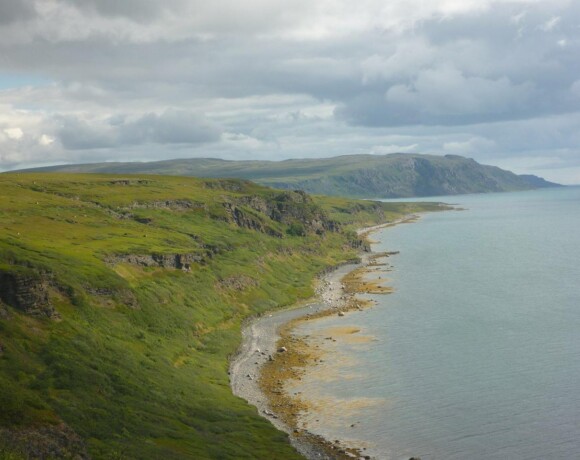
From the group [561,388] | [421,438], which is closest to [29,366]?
[421,438]

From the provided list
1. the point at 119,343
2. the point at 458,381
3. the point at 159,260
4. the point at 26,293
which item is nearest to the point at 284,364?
the point at 119,343

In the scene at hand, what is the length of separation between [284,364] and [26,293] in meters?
44.7

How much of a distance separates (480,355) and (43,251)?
81.3m

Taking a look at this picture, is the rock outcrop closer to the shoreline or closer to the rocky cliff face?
the shoreline

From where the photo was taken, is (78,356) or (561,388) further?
(561,388)

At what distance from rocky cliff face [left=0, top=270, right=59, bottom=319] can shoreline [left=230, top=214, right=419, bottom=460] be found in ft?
101

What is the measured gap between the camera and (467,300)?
163250 mm

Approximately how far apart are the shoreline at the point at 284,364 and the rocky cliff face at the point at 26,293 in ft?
101

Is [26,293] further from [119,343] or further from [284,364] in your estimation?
[284,364]

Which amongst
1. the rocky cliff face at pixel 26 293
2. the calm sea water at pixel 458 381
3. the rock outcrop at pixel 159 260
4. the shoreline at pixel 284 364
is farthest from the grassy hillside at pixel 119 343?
the calm sea water at pixel 458 381

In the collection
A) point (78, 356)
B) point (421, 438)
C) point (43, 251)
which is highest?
point (43, 251)

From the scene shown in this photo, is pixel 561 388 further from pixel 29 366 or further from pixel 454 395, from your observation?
pixel 29 366

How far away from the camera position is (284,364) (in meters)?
112

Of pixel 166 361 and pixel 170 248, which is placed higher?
pixel 170 248
